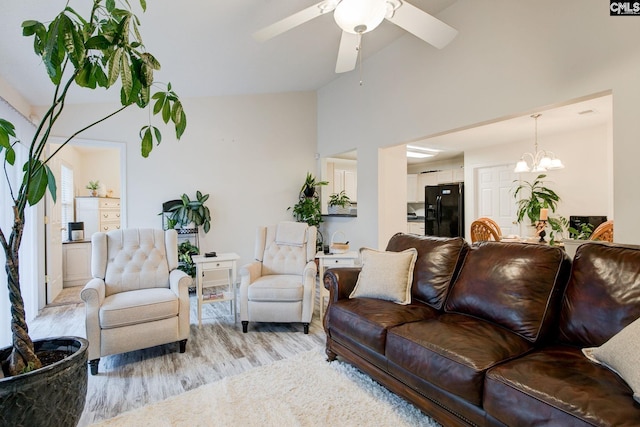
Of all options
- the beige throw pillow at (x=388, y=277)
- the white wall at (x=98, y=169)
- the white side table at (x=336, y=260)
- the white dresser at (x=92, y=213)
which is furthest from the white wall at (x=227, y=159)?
the beige throw pillow at (x=388, y=277)

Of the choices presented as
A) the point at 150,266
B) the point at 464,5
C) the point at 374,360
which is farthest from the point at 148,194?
the point at 464,5

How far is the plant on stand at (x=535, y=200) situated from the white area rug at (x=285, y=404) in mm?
4571

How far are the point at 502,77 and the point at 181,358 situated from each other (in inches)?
142

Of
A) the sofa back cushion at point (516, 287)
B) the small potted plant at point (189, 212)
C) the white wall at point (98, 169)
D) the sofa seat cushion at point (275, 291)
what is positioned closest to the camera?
the sofa back cushion at point (516, 287)

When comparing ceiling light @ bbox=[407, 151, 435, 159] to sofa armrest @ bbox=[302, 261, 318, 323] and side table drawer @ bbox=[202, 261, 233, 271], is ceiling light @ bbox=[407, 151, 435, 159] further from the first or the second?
side table drawer @ bbox=[202, 261, 233, 271]

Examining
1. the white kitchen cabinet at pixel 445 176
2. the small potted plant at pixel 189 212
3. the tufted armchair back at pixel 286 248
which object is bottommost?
the tufted armchair back at pixel 286 248

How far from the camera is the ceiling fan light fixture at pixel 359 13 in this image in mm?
1801

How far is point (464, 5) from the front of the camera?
3078 mm

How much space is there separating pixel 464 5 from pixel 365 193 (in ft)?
7.71

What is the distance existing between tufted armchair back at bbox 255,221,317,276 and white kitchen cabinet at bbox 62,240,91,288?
11.0ft

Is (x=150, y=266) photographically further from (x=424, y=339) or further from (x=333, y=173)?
(x=333, y=173)

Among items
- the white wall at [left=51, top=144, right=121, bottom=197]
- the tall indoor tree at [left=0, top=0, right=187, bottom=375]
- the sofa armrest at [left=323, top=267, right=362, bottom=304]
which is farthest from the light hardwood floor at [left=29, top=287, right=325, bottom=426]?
the white wall at [left=51, top=144, right=121, bottom=197]

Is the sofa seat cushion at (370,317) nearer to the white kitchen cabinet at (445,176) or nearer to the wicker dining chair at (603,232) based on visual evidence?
the wicker dining chair at (603,232)

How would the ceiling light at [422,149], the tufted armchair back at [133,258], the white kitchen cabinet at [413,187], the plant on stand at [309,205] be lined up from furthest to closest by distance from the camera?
the white kitchen cabinet at [413,187] → the ceiling light at [422,149] → the plant on stand at [309,205] → the tufted armchair back at [133,258]
